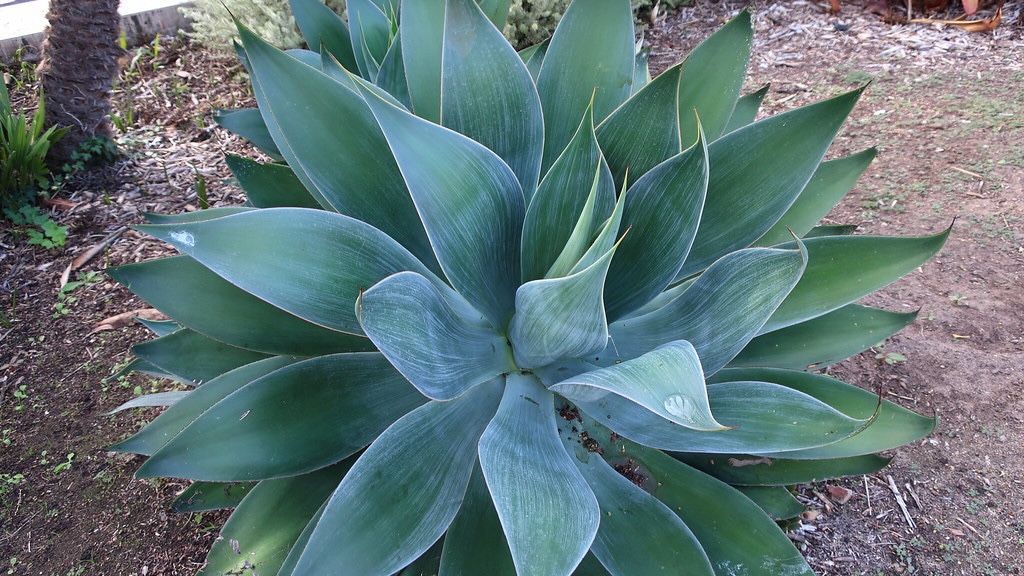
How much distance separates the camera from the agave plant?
1087 mm

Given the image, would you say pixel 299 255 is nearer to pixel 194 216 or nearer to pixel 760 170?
pixel 194 216

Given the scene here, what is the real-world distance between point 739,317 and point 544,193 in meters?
0.41

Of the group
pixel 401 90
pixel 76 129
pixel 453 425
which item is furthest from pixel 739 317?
pixel 76 129

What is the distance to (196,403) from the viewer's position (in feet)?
4.57

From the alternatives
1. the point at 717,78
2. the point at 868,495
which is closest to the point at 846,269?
the point at 717,78

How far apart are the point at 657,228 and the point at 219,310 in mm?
844

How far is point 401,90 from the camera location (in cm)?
173

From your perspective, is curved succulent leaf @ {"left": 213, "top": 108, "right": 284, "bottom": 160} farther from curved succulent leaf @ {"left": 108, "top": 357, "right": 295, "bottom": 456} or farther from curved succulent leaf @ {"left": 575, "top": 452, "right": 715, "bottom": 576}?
curved succulent leaf @ {"left": 575, "top": 452, "right": 715, "bottom": 576}

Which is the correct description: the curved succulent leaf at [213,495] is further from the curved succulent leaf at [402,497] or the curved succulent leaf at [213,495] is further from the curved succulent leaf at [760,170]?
the curved succulent leaf at [760,170]

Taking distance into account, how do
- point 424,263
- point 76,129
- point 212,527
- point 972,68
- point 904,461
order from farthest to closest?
1. point 972,68
2. point 76,129
3. point 904,461
4. point 212,527
5. point 424,263

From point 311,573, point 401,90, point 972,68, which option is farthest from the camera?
point 972,68

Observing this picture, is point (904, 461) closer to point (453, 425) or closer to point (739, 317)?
point (739, 317)

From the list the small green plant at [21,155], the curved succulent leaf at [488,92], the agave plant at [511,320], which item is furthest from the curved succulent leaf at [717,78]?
the small green plant at [21,155]

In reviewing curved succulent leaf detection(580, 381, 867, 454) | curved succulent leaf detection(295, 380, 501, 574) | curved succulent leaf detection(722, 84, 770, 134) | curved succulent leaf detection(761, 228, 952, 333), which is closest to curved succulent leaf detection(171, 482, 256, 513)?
curved succulent leaf detection(295, 380, 501, 574)
